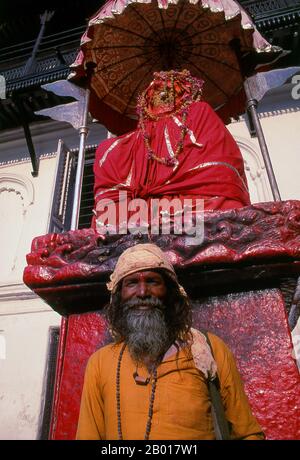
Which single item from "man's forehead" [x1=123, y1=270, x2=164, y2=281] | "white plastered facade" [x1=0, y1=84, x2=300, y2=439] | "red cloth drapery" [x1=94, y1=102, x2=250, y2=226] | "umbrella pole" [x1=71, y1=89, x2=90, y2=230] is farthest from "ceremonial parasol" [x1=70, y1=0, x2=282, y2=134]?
"white plastered facade" [x1=0, y1=84, x2=300, y2=439]

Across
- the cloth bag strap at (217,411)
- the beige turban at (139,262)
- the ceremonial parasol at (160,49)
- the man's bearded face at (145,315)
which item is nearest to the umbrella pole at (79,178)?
the ceremonial parasol at (160,49)

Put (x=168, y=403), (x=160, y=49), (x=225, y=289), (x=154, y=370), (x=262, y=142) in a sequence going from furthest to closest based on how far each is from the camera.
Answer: (x=160, y=49) → (x=262, y=142) → (x=225, y=289) → (x=154, y=370) → (x=168, y=403)

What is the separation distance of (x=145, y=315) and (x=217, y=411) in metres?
0.57

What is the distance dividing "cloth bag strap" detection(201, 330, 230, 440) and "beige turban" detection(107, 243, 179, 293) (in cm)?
57

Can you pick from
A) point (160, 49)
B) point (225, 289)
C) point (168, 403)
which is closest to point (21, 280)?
point (160, 49)

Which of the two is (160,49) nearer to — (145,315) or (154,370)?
(145,315)

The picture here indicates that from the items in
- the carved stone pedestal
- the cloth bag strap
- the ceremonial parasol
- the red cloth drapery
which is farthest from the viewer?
the ceremonial parasol

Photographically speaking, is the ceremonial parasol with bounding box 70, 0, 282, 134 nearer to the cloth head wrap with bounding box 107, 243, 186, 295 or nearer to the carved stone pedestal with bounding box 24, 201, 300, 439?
the carved stone pedestal with bounding box 24, 201, 300, 439

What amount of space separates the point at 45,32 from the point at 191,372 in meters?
12.3

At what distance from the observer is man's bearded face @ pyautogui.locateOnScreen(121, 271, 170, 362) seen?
5.97 feet

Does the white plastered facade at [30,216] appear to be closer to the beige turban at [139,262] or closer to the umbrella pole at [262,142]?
the umbrella pole at [262,142]

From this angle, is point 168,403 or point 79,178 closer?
point 168,403

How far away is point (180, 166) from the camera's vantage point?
2998 millimetres

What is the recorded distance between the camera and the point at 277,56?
3650 millimetres
